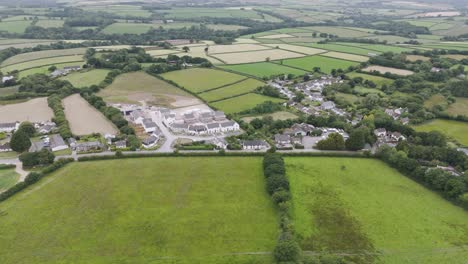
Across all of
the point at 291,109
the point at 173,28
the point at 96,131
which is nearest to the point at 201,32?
the point at 173,28

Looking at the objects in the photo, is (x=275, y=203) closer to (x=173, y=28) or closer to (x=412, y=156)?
(x=412, y=156)

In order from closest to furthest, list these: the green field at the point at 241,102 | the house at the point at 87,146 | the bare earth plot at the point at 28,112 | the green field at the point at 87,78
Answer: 1. the house at the point at 87,146
2. the bare earth plot at the point at 28,112
3. the green field at the point at 241,102
4. the green field at the point at 87,78

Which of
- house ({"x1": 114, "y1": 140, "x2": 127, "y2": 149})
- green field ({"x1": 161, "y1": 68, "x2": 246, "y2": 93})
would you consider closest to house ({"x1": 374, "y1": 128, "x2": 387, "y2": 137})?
green field ({"x1": 161, "y1": 68, "x2": 246, "y2": 93})

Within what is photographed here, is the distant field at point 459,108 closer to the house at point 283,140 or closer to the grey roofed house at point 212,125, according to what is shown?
the house at point 283,140

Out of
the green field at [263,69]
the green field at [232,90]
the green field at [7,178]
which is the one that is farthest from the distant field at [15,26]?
the green field at [7,178]

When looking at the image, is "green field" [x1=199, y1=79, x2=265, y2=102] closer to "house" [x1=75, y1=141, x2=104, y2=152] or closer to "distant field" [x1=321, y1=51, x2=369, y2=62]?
"house" [x1=75, y1=141, x2=104, y2=152]

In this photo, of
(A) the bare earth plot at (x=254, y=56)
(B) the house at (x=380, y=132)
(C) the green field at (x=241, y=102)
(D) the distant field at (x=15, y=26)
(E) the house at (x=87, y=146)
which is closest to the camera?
(E) the house at (x=87, y=146)

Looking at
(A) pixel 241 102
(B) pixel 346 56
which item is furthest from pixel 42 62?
(B) pixel 346 56
